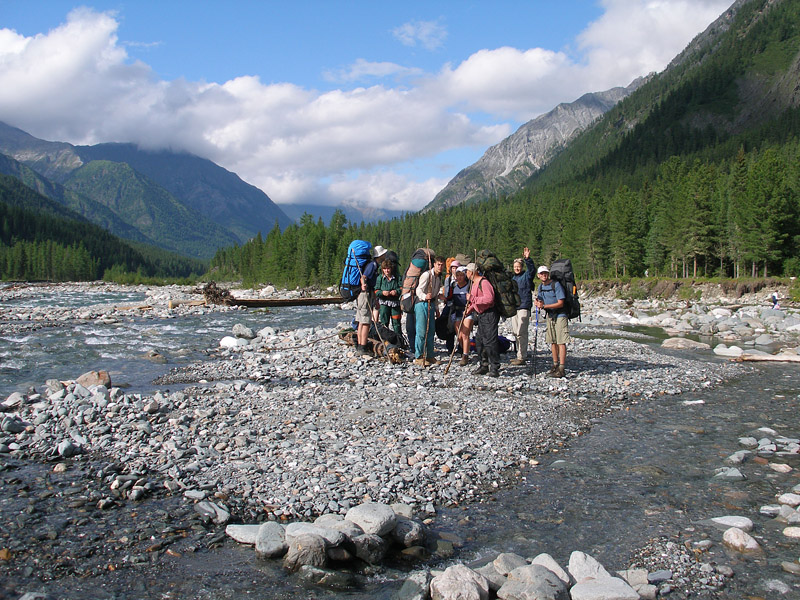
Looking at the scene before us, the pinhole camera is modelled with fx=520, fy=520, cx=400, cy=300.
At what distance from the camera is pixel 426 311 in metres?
12.6

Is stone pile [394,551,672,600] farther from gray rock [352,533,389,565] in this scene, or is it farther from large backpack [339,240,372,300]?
large backpack [339,240,372,300]

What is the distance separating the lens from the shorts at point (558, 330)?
11.6 meters

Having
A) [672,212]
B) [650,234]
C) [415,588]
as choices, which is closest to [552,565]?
[415,588]

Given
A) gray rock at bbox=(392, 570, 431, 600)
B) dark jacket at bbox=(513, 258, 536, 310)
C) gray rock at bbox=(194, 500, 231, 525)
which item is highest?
dark jacket at bbox=(513, 258, 536, 310)

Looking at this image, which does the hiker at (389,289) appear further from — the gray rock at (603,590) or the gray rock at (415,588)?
the gray rock at (603,590)

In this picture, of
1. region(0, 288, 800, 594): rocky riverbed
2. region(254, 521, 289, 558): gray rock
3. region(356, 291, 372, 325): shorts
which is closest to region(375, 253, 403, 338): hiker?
region(356, 291, 372, 325): shorts

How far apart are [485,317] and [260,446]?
243 inches

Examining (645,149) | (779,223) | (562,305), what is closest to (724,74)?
(645,149)

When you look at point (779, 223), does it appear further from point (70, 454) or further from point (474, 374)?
point (70, 454)

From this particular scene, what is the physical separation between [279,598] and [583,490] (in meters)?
3.78

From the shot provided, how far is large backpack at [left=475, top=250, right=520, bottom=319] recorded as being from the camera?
456 inches

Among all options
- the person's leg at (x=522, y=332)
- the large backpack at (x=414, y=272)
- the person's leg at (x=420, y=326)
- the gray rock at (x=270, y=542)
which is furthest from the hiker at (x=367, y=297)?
the gray rock at (x=270, y=542)

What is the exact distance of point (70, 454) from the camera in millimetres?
6938

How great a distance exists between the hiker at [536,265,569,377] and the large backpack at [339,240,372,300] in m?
4.23
